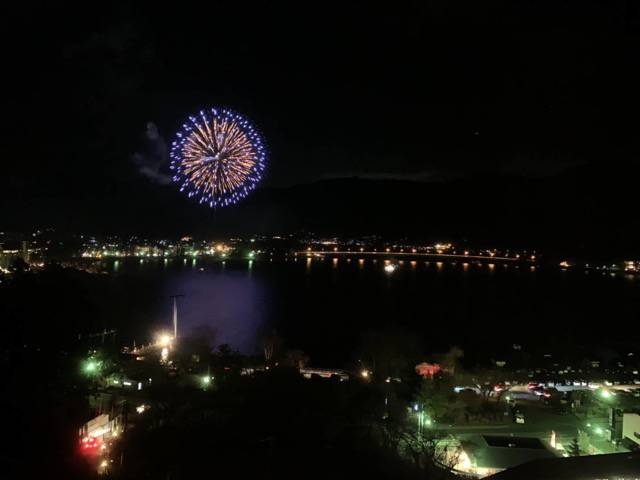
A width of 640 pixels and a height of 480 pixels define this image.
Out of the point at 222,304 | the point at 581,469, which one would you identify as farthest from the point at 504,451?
the point at 222,304

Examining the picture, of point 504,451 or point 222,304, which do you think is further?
point 222,304

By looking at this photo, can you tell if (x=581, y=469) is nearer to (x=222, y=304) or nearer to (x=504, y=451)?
(x=504, y=451)

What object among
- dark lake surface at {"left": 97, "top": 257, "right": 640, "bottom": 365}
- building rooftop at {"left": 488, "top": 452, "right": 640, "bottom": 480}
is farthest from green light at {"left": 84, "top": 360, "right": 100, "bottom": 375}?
dark lake surface at {"left": 97, "top": 257, "right": 640, "bottom": 365}

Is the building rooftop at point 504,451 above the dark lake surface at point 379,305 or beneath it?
above

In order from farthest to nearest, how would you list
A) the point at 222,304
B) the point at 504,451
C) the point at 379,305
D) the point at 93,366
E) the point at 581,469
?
the point at 379,305, the point at 222,304, the point at 93,366, the point at 504,451, the point at 581,469

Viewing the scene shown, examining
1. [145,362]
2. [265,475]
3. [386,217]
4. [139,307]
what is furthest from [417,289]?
[386,217]

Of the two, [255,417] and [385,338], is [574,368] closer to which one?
[385,338]

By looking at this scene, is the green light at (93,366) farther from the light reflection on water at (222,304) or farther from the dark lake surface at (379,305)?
the dark lake surface at (379,305)

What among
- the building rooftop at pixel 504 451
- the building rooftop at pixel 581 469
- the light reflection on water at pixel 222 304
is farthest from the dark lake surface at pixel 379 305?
the building rooftop at pixel 581 469

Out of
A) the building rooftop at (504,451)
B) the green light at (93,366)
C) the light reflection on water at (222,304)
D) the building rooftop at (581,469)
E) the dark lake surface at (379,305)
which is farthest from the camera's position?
the dark lake surface at (379,305)
